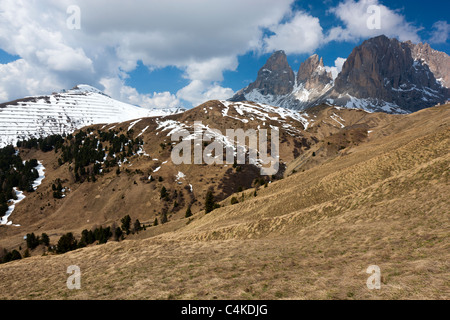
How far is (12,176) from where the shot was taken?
140 m

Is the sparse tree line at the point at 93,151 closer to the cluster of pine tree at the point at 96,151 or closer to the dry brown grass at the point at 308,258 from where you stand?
the cluster of pine tree at the point at 96,151

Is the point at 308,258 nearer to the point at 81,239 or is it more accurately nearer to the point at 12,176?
the point at 81,239

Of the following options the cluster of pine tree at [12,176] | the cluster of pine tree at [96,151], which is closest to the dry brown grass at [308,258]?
the cluster of pine tree at [96,151]

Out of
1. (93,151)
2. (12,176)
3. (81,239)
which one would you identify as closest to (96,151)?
(93,151)

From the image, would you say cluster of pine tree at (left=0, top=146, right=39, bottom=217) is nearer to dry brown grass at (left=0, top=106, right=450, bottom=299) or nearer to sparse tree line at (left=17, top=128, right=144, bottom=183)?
sparse tree line at (left=17, top=128, right=144, bottom=183)

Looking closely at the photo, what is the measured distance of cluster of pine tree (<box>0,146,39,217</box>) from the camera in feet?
410

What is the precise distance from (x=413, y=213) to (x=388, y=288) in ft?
43.2

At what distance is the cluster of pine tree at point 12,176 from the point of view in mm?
125056

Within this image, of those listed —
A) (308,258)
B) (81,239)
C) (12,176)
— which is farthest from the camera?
(12,176)

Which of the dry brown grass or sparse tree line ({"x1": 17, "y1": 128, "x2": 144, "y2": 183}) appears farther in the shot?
sparse tree line ({"x1": 17, "y1": 128, "x2": 144, "y2": 183})

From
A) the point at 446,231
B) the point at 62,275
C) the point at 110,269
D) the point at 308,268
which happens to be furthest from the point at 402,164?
the point at 62,275

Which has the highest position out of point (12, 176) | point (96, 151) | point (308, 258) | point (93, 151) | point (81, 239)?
point (96, 151)

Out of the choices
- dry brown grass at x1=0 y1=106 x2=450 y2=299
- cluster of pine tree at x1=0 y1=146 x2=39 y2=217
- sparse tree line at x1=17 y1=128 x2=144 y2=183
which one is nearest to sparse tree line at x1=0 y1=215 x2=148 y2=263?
cluster of pine tree at x1=0 y1=146 x2=39 y2=217
